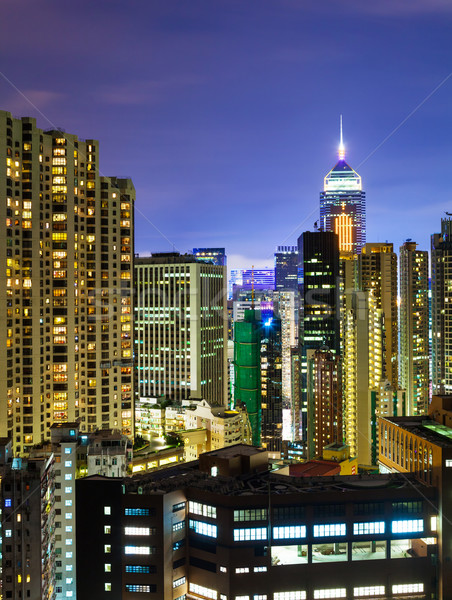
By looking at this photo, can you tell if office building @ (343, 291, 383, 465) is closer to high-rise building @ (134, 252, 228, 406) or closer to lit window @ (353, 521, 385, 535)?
high-rise building @ (134, 252, 228, 406)

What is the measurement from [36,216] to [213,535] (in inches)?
1111

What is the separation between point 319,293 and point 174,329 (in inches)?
940

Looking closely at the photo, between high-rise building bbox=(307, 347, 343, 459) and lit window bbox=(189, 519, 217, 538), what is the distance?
4505 centimetres

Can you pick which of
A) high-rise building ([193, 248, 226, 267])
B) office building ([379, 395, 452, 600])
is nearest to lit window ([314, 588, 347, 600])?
office building ([379, 395, 452, 600])

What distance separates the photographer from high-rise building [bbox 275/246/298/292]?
5182 inches

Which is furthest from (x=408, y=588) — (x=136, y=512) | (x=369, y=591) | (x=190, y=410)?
(x=190, y=410)

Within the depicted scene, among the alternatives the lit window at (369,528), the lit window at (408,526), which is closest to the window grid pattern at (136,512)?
the lit window at (369,528)

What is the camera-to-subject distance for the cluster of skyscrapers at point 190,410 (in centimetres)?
2311

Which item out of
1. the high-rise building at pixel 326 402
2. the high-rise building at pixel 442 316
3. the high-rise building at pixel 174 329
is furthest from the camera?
the high-rise building at pixel 174 329

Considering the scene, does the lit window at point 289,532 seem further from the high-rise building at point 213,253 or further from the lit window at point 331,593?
the high-rise building at point 213,253

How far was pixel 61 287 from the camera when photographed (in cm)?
4541

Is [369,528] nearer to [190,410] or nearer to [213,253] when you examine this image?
[190,410]

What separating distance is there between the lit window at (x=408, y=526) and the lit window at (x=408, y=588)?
6.11ft

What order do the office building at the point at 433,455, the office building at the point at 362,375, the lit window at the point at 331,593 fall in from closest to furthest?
the lit window at the point at 331,593 < the office building at the point at 433,455 < the office building at the point at 362,375
